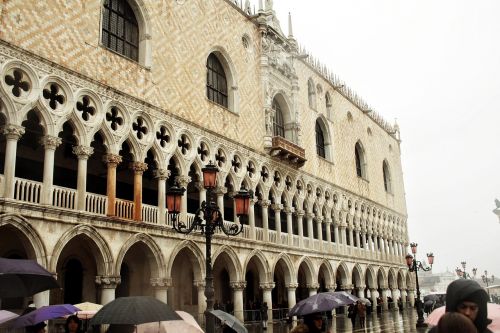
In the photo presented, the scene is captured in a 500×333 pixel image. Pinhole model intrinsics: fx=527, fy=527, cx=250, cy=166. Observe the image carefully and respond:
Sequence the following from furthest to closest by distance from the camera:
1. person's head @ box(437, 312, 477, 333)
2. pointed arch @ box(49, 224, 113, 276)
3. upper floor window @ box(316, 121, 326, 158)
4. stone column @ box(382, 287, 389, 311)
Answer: stone column @ box(382, 287, 389, 311) < upper floor window @ box(316, 121, 326, 158) < pointed arch @ box(49, 224, 113, 276) < person's head @ box(437, 312, 477, 333)

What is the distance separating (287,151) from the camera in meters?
22.3

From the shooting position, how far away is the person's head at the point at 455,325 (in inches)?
101

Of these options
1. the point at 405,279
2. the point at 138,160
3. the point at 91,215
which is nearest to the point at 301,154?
the point at 138,160

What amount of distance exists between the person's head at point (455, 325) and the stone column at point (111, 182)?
12275 mm

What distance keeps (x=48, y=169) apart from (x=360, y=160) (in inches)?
931

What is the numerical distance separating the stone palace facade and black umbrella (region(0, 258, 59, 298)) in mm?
5441

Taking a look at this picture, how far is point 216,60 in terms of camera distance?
2053 centimetres

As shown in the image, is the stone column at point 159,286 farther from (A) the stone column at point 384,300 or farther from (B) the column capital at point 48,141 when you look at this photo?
(A) the stone column at point 384,300

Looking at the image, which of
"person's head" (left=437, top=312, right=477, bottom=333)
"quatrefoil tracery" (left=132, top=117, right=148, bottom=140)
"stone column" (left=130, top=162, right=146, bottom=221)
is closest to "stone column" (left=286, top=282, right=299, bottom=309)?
"stone column" (left=130, top=162, right=146, bottom=221)

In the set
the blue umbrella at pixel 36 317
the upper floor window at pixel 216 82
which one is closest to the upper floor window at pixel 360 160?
the upper floor window at pixel 216 82

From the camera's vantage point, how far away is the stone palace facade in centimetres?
1272

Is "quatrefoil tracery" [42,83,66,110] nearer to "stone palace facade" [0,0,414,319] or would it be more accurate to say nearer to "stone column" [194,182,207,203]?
"stone palace facade" [0,0,414,319]

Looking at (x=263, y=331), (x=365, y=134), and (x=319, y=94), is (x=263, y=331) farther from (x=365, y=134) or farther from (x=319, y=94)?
(x=365, y=134)

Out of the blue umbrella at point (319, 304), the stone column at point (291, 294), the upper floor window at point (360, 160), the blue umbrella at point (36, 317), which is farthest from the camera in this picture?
the upper floor window at point (360, 160)
